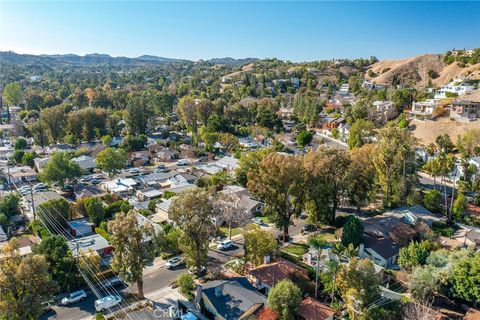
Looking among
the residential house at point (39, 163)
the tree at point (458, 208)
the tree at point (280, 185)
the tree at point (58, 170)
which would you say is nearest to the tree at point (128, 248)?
the tree at point (280, 185)

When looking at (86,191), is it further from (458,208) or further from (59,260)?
(458,208)

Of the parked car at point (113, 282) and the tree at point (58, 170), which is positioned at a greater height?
the tree at point (58, 170)

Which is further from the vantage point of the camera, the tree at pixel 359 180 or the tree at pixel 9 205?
the tree at pixel 9 205

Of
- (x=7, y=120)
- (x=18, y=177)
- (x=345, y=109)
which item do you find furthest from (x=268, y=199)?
(x=7, y=120)

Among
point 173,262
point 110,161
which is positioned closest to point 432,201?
point 173,262

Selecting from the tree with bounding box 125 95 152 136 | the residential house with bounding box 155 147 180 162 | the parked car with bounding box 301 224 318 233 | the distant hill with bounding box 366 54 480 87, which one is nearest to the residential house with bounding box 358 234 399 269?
the parked car with bounding box 301 224 318 233

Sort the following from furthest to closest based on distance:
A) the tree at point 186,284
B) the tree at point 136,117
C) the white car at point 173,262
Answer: the tree at point 136,117
the white car at point 173,262
the tree at point 186,284

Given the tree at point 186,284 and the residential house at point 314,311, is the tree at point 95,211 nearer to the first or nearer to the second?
the tree at point 186,284

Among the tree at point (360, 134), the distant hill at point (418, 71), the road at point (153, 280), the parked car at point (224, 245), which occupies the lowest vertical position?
the road at point (153, 280)
